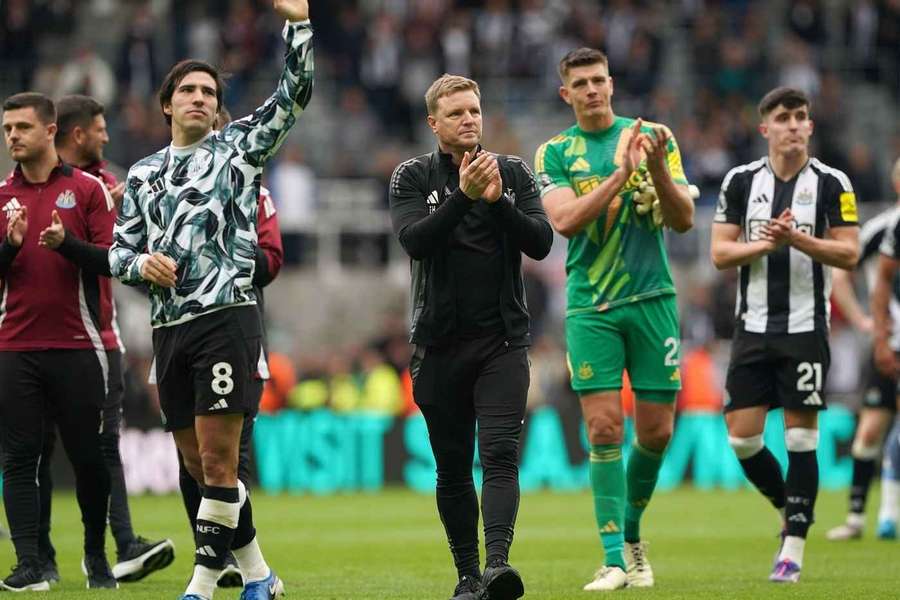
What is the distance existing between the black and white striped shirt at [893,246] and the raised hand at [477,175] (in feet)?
17.9

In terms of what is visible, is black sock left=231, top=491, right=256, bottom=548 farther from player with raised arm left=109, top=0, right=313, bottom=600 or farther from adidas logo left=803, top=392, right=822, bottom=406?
adidas logo left=803, top=392, right=822, bottom=406

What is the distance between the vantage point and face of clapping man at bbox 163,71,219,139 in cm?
745

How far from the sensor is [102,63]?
25344 mm

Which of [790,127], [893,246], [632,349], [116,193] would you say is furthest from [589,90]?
[893,246]

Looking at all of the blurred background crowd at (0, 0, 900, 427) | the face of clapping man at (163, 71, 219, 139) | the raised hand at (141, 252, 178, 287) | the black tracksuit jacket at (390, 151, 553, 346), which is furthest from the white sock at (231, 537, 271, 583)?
the blurred background crowd at (0, 0, 900, 427)

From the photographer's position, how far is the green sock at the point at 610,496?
8820 millimetres

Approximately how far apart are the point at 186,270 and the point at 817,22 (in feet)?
71.3

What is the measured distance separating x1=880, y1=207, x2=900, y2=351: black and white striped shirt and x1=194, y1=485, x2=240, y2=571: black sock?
20.4 feet

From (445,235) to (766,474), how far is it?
3.44 metres

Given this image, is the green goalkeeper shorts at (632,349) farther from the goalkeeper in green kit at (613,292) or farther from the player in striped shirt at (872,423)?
the player in striped shirt at (872,423)

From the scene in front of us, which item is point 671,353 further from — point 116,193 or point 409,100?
point 409,100

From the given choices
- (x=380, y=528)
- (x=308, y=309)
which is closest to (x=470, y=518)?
(x=380, y=528)

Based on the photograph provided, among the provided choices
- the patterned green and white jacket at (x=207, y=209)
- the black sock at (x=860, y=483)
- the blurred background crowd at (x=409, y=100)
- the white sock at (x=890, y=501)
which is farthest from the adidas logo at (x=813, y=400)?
the blurred background crowd at (x=409, y=100)

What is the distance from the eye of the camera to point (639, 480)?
9.36 m
